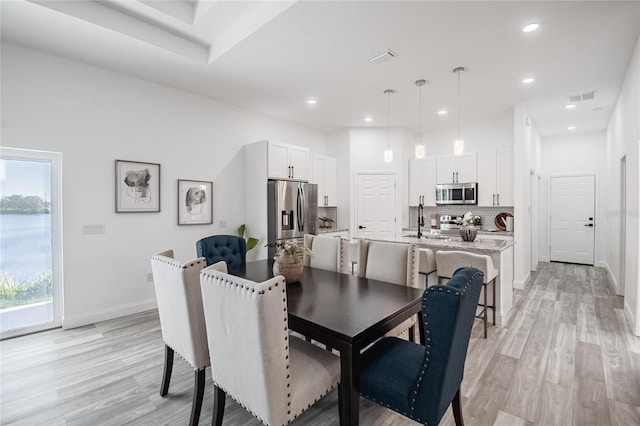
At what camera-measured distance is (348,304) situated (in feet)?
6.32

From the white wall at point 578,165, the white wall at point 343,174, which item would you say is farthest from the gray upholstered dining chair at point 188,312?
the white wall at point 578,165

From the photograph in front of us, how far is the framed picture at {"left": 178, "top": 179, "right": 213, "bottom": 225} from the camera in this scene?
4340mm

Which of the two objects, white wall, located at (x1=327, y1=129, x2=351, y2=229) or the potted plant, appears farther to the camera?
white wall, located at (x1=327, y1=129, x2=351, y2=229)

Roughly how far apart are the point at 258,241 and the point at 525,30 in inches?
159

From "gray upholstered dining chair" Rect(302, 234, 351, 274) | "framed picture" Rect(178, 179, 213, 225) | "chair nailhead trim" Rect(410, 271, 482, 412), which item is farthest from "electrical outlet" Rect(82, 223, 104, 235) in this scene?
"chair nailhead trim" Rect(410, 271, 482, 412)

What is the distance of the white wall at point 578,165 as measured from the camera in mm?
6570

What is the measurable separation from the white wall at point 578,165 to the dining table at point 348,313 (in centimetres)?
683

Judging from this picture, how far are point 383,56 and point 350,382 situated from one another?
308cm

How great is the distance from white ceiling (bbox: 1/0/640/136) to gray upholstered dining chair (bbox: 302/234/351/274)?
1.96 meters

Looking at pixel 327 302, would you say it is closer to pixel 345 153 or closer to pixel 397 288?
pixel 397 288

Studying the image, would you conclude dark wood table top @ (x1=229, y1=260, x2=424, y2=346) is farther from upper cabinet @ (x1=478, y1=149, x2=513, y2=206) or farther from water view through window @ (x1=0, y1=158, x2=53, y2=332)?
upper cabinet @ (x1=478, y1=149, x2=513, y2=206)

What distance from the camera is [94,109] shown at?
3592 mm

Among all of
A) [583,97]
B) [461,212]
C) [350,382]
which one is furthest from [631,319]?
[350,382]

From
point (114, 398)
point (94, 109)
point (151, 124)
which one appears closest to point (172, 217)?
point (151, 124)
